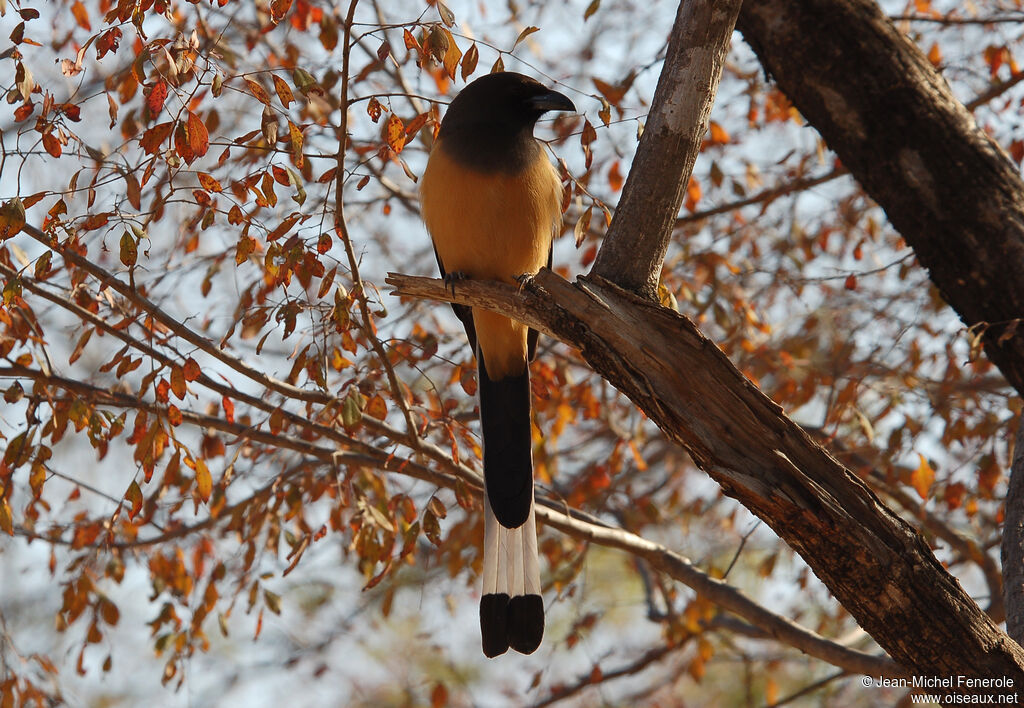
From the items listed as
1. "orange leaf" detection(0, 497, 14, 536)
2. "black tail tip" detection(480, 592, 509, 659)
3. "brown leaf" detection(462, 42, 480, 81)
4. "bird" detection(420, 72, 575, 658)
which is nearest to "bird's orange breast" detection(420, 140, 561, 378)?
"bird" detection(420, 72, 575, 658)

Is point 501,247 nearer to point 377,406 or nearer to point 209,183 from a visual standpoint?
point 377,406

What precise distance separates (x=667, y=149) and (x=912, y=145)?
1215 millimetres

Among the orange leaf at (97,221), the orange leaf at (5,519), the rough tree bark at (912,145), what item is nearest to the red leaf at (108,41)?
the orange leaf at (97,221)

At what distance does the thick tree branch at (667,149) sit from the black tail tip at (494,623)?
1.07m

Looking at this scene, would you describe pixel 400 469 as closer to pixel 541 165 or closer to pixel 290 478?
pixel 290 478

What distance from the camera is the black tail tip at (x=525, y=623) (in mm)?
2875

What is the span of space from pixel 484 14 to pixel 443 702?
3624mm

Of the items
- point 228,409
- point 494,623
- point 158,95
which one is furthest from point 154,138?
point 494,623

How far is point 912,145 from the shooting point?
10.8 ft

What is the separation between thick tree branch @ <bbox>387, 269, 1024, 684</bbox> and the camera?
7.03ft

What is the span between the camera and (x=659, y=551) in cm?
345

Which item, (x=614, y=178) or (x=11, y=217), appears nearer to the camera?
(x=11, y=217)

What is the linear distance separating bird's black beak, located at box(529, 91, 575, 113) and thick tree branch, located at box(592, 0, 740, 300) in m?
0.71

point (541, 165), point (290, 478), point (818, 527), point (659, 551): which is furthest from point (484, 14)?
point (818, 527)
